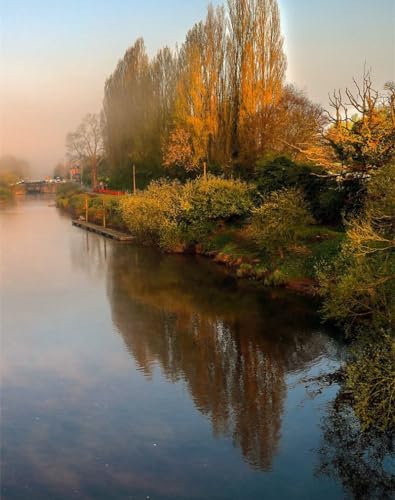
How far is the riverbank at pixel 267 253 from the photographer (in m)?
27.0

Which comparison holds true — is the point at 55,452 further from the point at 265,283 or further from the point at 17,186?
the point at 17,186

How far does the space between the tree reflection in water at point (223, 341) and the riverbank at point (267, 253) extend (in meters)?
1.41

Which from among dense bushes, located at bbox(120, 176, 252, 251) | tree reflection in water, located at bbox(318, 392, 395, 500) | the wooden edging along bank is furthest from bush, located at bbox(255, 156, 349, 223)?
tree reflection in water, located at bbox(318, 392, 395, 500)

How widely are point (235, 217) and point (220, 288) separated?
434 inches

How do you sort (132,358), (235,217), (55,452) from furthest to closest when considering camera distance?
(235,217) < (132,358) < (55,452)

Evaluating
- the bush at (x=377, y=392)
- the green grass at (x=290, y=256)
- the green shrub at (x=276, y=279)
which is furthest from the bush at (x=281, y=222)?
the bush at (x=377, y=392)

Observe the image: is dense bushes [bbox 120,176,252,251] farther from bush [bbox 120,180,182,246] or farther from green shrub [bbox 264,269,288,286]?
green shrub [bbox 264,269,288,286]

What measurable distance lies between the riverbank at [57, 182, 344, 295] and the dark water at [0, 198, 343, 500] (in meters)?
1.69

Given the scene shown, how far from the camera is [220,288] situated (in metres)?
28.1

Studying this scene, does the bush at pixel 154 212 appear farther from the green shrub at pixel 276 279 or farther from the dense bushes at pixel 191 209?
the green shrub at pixel 276 279

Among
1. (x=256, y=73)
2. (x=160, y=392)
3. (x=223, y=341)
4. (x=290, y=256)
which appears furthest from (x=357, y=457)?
(x=256, y=73)

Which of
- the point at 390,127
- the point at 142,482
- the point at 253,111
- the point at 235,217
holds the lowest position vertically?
the point at 142,482

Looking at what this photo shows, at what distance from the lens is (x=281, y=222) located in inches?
1096

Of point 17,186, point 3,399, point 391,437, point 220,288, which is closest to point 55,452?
point 3,399
